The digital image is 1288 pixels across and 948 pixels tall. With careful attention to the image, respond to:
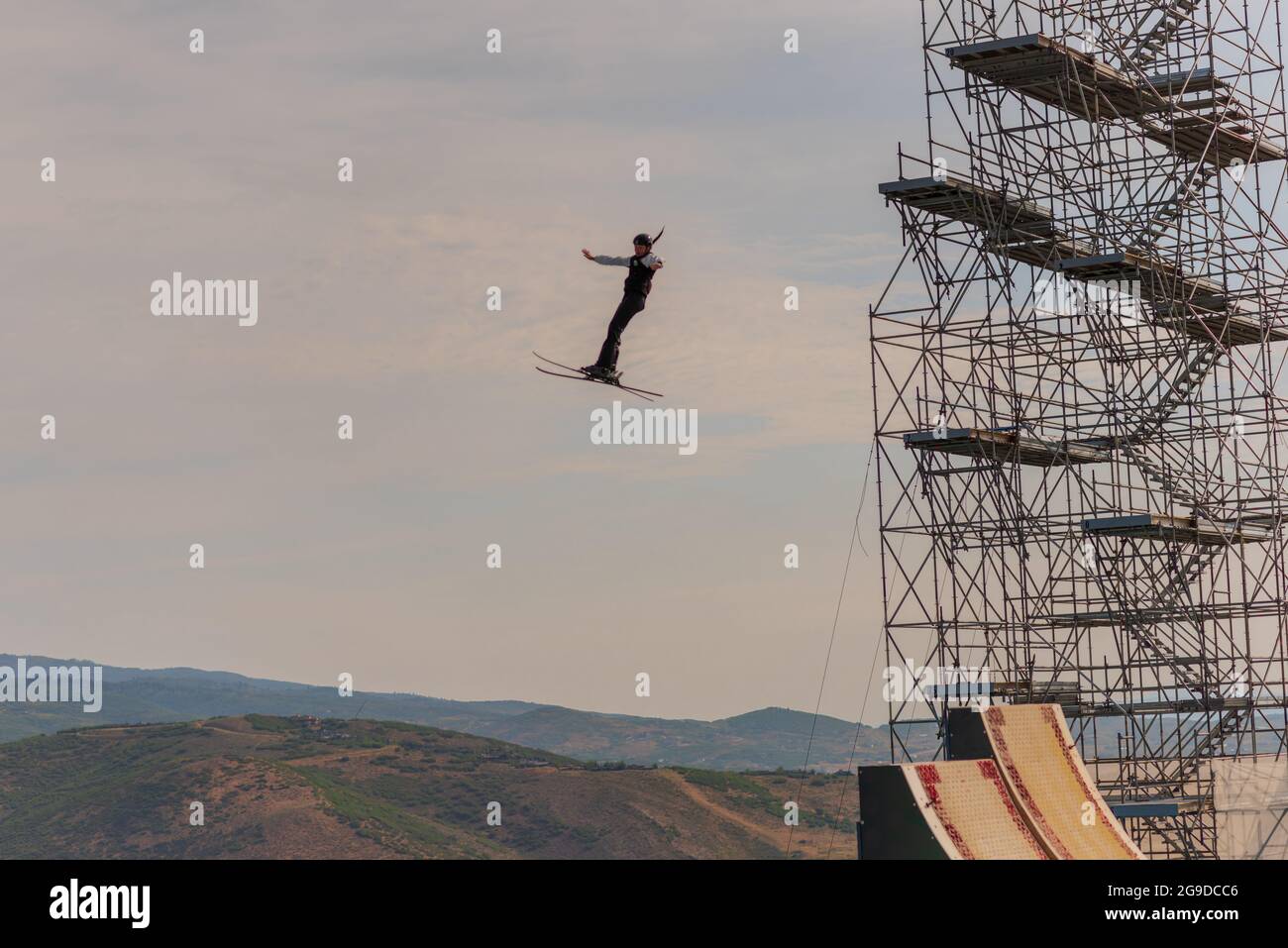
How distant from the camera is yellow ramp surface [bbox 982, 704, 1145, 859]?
3028 centimetres

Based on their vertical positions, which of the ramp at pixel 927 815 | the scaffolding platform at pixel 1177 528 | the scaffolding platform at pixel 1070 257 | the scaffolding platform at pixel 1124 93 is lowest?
the ramp at pixel 927 815

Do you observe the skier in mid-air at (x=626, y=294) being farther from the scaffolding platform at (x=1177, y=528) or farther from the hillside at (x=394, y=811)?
the hillside at (x=394, y=811)

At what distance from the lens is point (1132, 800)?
45.5 m

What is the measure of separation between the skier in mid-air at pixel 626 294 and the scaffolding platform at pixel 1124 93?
20485 mm

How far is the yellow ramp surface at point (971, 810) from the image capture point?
26219 millimetres

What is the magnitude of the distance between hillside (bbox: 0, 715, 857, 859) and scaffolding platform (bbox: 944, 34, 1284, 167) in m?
111

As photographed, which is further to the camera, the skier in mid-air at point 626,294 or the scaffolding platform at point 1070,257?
the scaffolding platform at point 1070,257

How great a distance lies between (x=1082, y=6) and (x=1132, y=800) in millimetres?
22175

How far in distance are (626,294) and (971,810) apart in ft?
33.1

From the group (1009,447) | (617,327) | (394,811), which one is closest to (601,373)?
(617,327)

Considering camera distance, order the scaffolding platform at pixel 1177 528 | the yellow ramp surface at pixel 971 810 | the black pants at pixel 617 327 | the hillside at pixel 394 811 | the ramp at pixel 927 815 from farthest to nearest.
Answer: the hillside at pixel 394 811 → the scaffolding platform at pixel 1177 528 → the black pants at pixel 617 327 → the yellow ramp surface at pixel 971 810 → the ramp at pixel 927 815

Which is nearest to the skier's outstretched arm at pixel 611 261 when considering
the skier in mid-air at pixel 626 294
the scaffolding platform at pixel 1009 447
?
the skier in mid-air at pixel 626 294

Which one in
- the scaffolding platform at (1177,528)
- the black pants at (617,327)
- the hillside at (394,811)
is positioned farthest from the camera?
the hillside at (394,811)
